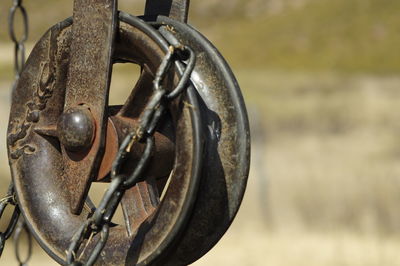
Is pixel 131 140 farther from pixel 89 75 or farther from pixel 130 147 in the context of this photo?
pixel 89 75

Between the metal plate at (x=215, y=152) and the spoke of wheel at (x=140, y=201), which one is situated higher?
the metal plate at (x=215, y=152)

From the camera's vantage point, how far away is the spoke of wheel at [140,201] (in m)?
1.43

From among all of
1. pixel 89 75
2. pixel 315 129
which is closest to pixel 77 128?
pixel 89 75

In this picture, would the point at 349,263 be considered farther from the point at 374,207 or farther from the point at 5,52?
the point at 5,52

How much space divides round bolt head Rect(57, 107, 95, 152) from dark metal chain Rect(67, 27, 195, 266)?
13 centimetres

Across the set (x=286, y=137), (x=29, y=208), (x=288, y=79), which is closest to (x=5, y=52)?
(x=288, y=79)

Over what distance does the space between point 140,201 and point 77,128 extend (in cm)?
18

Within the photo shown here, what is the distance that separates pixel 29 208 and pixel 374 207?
5.93 m

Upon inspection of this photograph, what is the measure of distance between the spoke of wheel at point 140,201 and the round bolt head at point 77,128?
13 centimetres

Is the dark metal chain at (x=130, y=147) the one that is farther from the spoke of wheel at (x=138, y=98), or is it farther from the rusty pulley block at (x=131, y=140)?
the spoke of wheel at (x=138, y=98)

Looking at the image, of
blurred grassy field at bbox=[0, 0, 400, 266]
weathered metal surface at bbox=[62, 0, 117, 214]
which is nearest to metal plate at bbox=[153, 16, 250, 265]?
weathered metal surface at bbox=[62, 0, 117, 214]

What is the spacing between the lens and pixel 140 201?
1.45 m

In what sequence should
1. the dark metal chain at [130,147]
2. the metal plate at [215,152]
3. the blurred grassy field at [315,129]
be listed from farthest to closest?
the blurred grassy field at [315,129] < the metal plate at [215,152] < the dark metal chain at [130,147]

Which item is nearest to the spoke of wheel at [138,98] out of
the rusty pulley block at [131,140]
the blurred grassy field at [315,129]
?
the rusty pulley block at [131,140]
